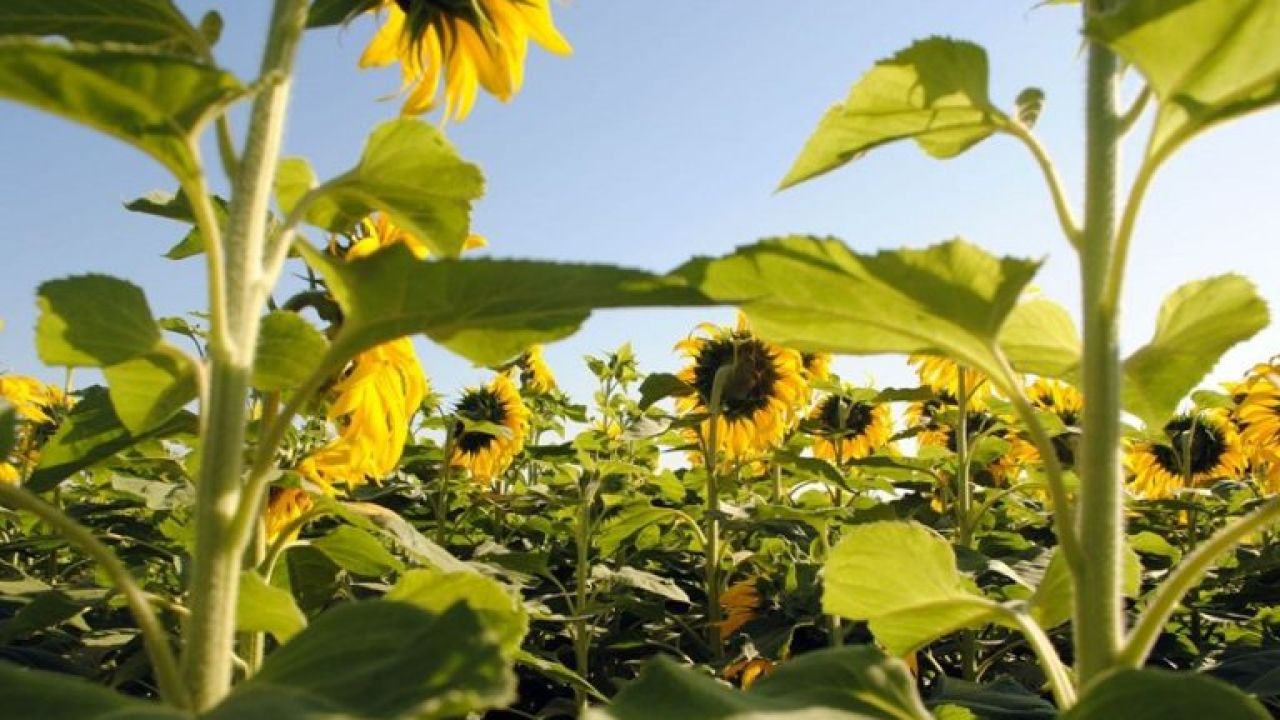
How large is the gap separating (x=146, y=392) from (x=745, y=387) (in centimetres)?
Answer: 378

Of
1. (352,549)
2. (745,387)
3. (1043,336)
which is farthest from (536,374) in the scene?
(1043,336)

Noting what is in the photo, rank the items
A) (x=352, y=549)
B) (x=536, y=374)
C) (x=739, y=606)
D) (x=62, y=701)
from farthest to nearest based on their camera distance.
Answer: (x=536, y=374) < (x=739, y=606) < (x=352, y=549) < (x=62, y=701)

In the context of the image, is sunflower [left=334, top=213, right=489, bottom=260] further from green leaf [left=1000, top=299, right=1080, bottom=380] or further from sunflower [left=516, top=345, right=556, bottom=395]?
sunflower [left=516, top=345, right=556, bottom=395]

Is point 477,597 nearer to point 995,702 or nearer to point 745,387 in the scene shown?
point 995,702

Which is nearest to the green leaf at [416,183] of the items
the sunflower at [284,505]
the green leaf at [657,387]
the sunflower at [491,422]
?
the sunflower at [284,505]

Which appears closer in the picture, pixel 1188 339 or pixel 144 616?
pixel 144 616

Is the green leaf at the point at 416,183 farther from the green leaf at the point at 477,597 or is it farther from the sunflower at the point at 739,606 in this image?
the sunflower at the point at 739,606

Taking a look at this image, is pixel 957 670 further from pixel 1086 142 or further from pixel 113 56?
pixel 113 56

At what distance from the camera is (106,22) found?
881mm

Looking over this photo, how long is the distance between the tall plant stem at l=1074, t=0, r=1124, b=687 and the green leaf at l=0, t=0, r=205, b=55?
0.71 metres

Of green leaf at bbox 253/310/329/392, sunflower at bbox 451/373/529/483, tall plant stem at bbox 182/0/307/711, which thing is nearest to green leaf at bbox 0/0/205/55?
tall plant stem at bbox 182/0/307/711

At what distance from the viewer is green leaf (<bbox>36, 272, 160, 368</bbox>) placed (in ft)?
2.76

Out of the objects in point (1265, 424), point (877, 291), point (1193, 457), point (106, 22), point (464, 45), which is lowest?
point (1193, 457)

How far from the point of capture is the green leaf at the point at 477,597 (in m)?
0.84
